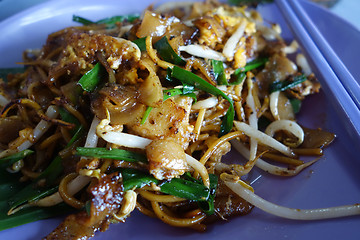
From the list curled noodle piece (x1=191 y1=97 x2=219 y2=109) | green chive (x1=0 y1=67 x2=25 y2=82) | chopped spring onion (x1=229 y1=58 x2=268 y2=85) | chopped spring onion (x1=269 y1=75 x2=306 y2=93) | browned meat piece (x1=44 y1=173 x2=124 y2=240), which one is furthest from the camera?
green chive (x1=0 y1=67 x2=25 y2=82)

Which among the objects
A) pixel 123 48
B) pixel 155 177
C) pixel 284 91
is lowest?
pixel 284 91

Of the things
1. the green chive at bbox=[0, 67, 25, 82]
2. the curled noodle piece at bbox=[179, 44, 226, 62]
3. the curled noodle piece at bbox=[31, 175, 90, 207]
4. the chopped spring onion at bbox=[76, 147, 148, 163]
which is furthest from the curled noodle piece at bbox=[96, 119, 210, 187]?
the green chive at bbox=[0, 67, 25, 82]

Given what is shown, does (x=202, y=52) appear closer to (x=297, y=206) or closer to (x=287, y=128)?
(x=287, y=128)

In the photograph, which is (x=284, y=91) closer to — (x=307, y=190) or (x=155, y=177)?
(x=307, y=190)

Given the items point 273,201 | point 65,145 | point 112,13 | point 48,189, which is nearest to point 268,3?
point 112,13

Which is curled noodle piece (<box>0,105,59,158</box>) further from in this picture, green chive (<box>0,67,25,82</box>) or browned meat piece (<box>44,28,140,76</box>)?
green chive (<box>0,67,25,82</box>)

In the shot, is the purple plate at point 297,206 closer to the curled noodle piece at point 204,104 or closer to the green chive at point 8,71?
the curled noodle piece at point 204,104

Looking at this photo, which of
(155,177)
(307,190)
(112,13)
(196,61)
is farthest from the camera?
(112,13)
